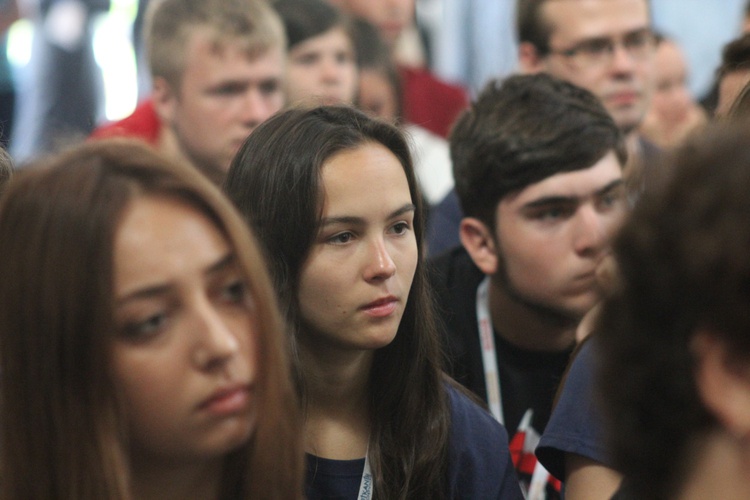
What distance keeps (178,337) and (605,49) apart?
3.02 m

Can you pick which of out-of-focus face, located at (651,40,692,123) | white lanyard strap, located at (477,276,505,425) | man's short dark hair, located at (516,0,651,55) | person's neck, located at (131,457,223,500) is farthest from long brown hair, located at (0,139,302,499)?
out-of-focus face, located at (651,40,692,123)

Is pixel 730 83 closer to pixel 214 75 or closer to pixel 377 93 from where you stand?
pixel 214 75

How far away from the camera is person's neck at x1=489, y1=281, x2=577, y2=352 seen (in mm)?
2801

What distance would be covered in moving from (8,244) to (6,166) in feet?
2.50


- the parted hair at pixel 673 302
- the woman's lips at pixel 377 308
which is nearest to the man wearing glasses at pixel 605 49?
the woman's lips at pixel 377 308

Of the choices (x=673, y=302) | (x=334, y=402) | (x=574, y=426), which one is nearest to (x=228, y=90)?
(x=334, y=402)

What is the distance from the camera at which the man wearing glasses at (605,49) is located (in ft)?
12.9

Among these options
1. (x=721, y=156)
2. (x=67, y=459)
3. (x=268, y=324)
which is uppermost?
(x=721, y=156)

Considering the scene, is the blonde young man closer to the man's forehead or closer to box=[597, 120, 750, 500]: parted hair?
the man's forehead

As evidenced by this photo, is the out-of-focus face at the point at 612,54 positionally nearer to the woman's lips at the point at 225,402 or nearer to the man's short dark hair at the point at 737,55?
the man's short dark hair at the point at 737,55

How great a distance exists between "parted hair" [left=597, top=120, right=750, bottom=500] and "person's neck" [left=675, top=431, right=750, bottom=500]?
1 cm

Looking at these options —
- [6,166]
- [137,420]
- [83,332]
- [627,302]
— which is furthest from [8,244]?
[627,302]

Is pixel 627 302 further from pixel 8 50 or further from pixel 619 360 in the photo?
pixel 8 50

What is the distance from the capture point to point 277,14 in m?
4.58
